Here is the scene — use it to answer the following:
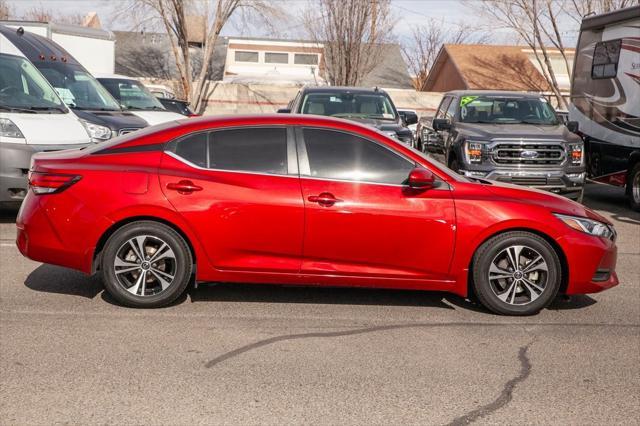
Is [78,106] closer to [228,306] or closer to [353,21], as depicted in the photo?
[228,306]

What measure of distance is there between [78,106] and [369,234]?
815cm

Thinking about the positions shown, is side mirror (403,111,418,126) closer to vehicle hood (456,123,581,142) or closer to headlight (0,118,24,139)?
vehicle hood (456,123,581,142)

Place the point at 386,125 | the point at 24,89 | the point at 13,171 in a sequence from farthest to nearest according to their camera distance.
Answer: the point at 386,125, the point at 24,89, the point at 13,171

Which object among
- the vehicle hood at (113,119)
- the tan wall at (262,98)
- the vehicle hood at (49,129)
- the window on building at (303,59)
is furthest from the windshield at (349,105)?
the window on building at (303,59)

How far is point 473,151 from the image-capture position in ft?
40.1

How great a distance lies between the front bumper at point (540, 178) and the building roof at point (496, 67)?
105 ft

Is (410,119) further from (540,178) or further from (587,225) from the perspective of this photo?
(587,225)

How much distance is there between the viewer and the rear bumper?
21.2 feet

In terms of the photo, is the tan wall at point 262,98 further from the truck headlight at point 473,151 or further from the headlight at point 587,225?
the headlight at point 587,225

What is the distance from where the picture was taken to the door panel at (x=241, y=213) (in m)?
6.33

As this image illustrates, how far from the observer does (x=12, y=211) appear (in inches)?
452

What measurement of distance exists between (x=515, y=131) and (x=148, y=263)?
7.52 metres

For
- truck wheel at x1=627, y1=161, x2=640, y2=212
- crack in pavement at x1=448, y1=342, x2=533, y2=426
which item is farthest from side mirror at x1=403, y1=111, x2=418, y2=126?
crack in pavement at x1=448, y1=342, x2=533, y2=426

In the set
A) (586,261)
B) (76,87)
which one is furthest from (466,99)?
(586,261)
